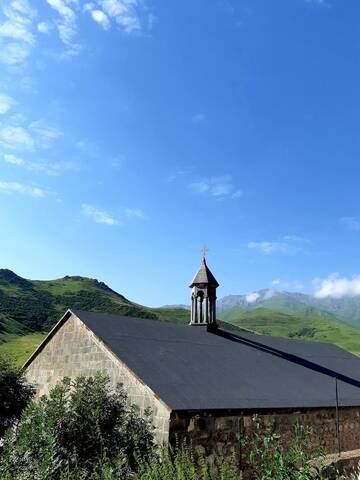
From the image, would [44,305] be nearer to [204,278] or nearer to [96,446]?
[204,278]

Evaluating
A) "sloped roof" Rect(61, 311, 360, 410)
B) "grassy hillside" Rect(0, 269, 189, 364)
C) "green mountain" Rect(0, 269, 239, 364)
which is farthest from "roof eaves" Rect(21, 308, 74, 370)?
"green mountain" Rect(0, 269, 239, 364)

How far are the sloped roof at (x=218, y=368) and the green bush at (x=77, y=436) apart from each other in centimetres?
114

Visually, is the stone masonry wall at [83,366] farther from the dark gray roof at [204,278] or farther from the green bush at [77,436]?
the dark gray roof at [204,278]

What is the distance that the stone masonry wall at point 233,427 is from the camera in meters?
11.8

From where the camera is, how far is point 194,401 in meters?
12.3

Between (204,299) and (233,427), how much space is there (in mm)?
9266

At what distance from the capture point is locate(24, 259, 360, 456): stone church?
40.3 ft

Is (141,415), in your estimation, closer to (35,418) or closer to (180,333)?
(35,418)

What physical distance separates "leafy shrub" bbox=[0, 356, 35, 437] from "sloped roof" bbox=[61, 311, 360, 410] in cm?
315

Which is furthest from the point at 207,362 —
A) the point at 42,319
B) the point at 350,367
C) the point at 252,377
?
the point at 42,319

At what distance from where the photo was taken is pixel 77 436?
10.9 meters

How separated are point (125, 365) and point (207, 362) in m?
3.80

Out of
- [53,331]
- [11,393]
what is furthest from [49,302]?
[11,393]

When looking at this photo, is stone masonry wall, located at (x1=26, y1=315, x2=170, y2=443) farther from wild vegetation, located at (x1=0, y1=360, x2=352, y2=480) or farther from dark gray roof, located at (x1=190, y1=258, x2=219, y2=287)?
dark gray roof, located at (x1=190, y1=258, x2=219, y2=287)
